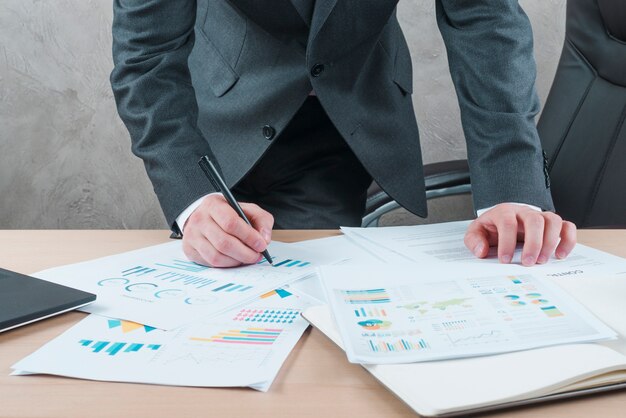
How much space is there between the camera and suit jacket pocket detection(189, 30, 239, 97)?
51.5 inches

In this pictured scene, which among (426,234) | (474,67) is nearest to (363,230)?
(426,234)

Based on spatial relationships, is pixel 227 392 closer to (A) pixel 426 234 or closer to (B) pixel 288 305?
(B) pixel 288 305

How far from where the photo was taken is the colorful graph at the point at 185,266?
0.84 metres

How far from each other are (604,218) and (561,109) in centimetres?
25

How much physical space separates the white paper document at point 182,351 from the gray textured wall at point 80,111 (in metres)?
1.31

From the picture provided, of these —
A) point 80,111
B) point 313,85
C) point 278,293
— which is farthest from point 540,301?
point 80,111

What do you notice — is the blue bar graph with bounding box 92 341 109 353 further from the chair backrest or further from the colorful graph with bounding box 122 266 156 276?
the chair backrest

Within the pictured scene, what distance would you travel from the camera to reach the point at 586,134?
1.40 meters

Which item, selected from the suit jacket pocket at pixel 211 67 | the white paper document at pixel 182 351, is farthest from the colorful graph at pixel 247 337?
the suit jacket pocket at pixel 211 67

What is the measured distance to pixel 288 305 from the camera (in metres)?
0.71

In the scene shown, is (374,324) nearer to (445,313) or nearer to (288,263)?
(445,313)

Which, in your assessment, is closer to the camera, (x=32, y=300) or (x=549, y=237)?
(x=32, y=300)

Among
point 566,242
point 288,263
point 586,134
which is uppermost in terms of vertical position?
point 288,263

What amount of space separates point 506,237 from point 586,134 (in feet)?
2.14
